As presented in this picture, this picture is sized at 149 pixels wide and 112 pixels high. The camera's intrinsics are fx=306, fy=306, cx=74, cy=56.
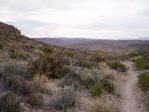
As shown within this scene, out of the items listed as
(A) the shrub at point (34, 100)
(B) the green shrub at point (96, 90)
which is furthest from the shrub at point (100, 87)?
(A) the shrub at point (34, 100)

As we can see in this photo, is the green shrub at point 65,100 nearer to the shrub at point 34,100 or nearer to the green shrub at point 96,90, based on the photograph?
the shrub at point 34,100

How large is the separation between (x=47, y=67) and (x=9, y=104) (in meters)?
5.80

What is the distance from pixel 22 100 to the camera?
353 inches

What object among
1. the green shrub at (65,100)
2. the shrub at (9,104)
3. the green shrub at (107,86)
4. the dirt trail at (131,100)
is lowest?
the dirt trail at (131,100)

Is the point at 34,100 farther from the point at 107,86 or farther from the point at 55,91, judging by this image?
the point at 107,86

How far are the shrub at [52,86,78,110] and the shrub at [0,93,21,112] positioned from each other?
165 cm

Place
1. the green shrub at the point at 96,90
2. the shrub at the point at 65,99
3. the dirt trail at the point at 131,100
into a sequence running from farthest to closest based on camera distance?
1. the green shrub at the point at 96,90
2. the dirt trail at the point at 131,100
3. the shrub at the point at 65,99

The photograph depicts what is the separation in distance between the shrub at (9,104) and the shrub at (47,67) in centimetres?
420

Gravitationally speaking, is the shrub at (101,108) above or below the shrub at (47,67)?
below

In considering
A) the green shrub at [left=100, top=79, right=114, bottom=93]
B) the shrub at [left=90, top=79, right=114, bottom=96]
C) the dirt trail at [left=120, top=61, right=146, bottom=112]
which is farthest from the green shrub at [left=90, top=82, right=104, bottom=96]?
the green shrub at [left=100, top=79, right=114, bottom=93]

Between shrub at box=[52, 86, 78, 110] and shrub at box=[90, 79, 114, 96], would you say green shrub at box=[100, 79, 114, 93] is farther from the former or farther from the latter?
shrub at box=[52, 86, 78, 110]

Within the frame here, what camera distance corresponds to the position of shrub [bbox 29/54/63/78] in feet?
41.9

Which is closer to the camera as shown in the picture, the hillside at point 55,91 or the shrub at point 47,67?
the hillside at point 55,91

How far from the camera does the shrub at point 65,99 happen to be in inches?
365
